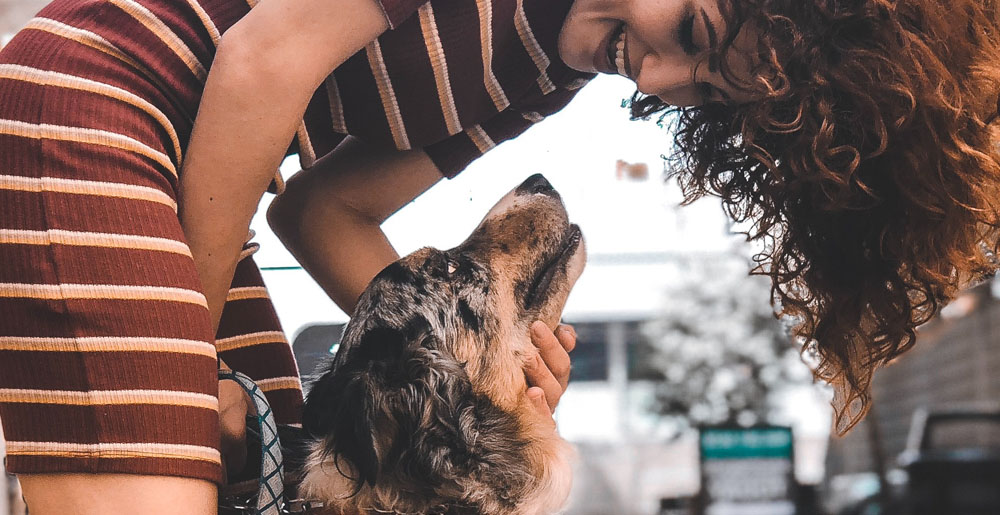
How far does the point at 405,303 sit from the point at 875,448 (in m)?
4.48

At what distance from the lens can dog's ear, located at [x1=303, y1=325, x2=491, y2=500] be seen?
1.38m

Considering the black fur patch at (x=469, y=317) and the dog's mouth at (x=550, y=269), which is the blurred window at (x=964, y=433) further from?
the black fur patch at (x=469, y=317)

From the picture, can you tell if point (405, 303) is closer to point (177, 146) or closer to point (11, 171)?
point (177, 146)

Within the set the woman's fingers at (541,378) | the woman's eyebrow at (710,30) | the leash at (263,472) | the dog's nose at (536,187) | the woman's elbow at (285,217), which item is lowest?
the leash at (263,472)

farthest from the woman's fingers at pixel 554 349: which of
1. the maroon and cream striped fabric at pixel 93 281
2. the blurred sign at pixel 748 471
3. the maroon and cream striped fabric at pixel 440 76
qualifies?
the blurred sign at pixel 748 471

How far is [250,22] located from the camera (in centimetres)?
112

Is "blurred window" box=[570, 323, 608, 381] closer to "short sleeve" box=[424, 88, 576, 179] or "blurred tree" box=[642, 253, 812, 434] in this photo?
"blurred tree" box=[642, 253, 812, 434]

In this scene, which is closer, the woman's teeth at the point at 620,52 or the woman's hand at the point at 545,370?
the woman's teeth at the point at 620,52

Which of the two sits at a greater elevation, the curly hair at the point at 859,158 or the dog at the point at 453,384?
the curly hair at the point at 859,158

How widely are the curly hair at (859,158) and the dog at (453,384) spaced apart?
0.35m

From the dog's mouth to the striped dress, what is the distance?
56 centimetres

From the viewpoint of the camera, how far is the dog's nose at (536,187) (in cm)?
171

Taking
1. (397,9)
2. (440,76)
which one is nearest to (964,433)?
(440,76)

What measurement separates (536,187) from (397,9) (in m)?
0.63
